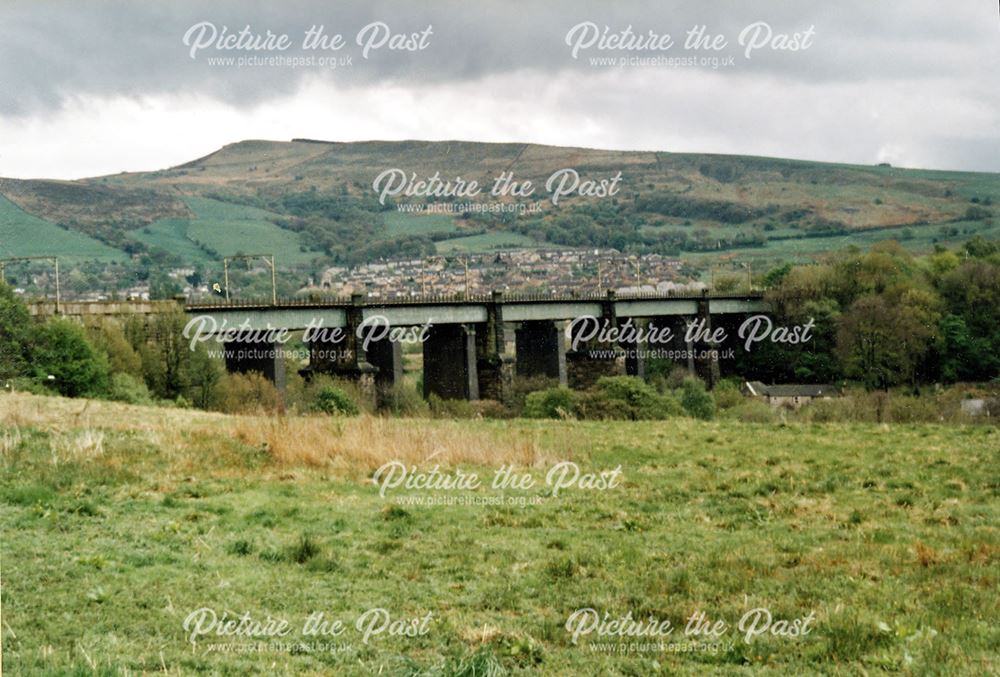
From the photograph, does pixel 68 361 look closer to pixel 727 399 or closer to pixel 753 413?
pixel 753 413

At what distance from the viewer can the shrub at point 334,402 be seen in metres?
Answer: 50.2

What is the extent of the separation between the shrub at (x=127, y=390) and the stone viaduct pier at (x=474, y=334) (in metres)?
12.3

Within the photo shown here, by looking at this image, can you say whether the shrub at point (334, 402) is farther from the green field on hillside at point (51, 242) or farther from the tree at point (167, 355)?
the green field on hillside at point (51, 242)

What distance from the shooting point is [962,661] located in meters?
7.36

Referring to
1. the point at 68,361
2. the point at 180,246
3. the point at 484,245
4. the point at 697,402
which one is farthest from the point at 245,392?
the point at 180,246

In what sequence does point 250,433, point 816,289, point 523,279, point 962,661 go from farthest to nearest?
1. point 523,279
2. point 816,289
3. point 250,433
4. point 962,661

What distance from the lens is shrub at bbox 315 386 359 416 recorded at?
165ft

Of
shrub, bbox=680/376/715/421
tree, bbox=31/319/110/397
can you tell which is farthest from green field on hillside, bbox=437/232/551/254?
tree, bbox=31/319/110/397

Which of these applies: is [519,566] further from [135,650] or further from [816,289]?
[816,289]

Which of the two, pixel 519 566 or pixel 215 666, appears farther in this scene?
pixel 519 566

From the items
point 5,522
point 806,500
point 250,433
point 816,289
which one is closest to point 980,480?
point 806,500

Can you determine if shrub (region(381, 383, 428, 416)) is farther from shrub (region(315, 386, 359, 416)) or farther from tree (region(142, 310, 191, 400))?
tree (region(142, 310, 191, 400))

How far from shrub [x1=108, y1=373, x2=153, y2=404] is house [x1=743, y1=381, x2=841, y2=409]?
46.7m

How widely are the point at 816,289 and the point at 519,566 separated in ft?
271
